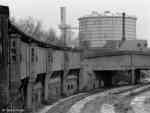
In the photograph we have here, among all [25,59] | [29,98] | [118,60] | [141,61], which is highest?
[25,59]

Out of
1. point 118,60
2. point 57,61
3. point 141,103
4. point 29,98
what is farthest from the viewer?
point 118,60

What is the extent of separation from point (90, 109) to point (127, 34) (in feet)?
505

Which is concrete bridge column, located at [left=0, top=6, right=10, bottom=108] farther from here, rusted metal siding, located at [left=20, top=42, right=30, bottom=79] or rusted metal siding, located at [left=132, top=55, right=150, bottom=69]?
rusted metal siding, located at [left=132, top=55, right=150, bottom=69]

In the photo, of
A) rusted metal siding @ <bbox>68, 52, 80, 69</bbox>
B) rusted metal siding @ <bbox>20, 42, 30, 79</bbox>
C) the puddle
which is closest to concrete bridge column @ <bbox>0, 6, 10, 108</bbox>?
rusted metal siding @ <bbox>20, 42, 30, 79</bbox>

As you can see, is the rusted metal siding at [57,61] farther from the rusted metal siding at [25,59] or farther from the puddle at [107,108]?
the rusted metal siding at [25,59]

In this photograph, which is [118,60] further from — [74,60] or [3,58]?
[3,58]

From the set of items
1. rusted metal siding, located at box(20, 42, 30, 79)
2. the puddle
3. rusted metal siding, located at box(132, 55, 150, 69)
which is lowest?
the puddle

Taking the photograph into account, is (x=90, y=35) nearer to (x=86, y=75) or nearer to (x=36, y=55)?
(x=86, y=75)

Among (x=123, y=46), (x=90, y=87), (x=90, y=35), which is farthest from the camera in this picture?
(x=90, y=35)

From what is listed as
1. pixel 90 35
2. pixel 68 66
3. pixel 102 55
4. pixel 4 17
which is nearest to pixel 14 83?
pixel 4 17

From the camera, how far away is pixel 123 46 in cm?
7719

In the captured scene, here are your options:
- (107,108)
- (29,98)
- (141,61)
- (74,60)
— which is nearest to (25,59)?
(29,98)

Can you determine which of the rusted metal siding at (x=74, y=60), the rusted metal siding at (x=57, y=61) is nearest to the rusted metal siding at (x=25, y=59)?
the rusted metal siding at (x=57, y=61)

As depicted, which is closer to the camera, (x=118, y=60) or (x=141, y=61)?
(x=118, y=60)
